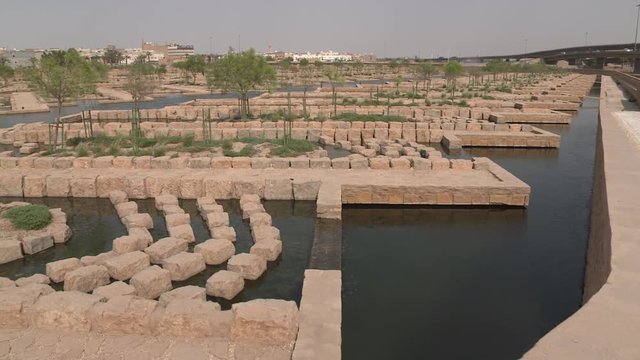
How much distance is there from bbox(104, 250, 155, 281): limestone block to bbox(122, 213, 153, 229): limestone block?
5.69 ft

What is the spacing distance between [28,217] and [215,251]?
14.6ft

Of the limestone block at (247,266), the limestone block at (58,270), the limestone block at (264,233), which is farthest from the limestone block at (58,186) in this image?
the limestone block at (247,266)

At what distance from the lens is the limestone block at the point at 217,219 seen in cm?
1013

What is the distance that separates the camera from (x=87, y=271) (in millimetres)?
7793

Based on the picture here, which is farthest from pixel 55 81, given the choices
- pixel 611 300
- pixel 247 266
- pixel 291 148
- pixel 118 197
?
pixel 611 300

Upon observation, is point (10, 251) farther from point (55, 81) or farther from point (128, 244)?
point (55, 81)

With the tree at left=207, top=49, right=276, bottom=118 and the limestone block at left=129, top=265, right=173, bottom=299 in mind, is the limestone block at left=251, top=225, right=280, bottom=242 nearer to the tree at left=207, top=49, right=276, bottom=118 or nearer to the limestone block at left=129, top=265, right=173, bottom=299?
the limestone block at left=129, top=265, right=173, bottom=299

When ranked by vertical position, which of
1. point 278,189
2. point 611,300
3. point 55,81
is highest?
point 55,81

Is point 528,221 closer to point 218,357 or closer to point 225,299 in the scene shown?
point 225,299

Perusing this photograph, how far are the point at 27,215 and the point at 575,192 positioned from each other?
46.5 ft

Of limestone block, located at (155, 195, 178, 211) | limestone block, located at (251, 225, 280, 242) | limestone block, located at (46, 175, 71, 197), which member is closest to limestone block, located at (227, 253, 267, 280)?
limestone block, located at (251, 225, 280, 242)

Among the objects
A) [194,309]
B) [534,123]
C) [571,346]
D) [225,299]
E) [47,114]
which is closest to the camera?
[571,346]

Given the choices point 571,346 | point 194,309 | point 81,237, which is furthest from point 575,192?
point 81,237

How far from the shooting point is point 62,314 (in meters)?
6.15
